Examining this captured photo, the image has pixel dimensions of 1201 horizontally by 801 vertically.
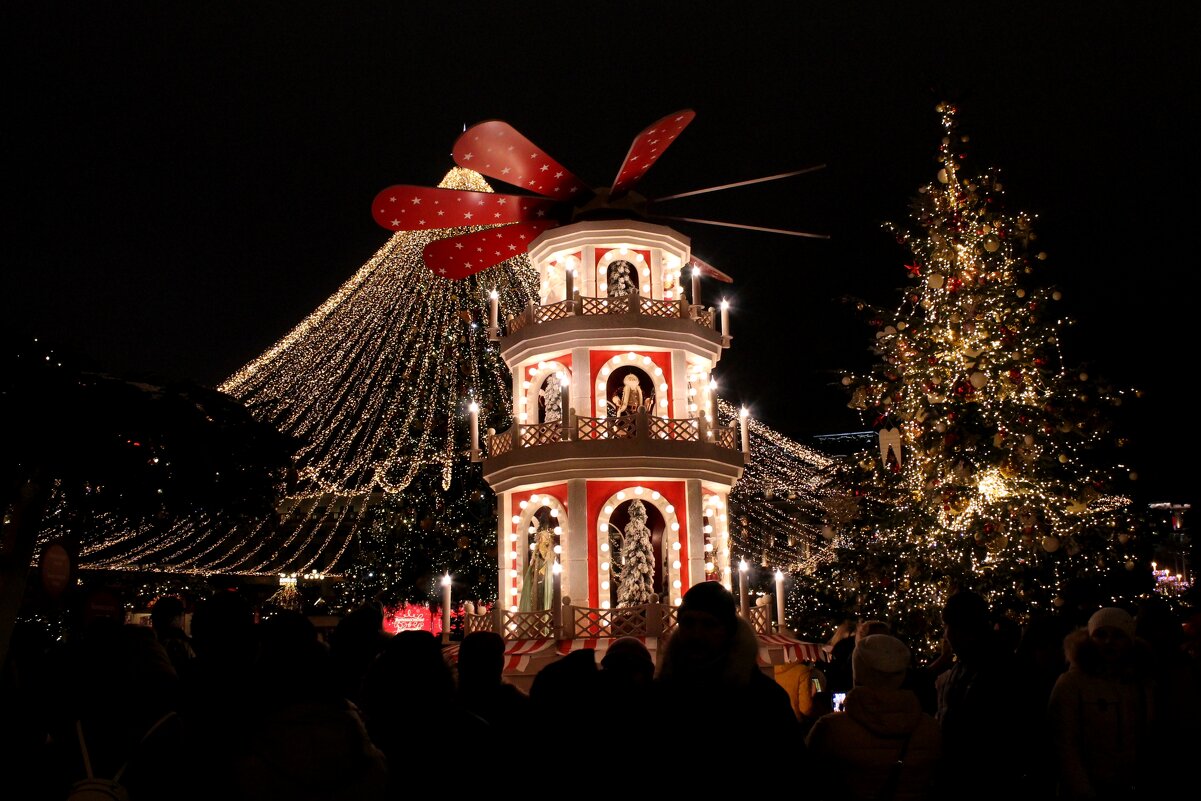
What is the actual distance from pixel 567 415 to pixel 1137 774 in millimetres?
11807

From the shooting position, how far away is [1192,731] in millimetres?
6488

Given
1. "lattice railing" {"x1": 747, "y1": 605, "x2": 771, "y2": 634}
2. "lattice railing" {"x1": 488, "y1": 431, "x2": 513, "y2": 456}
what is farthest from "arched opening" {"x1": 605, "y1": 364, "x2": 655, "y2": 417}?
"lattice railing" {"x1": 747, "y1": 605, "x2": 771, "y2": 634}

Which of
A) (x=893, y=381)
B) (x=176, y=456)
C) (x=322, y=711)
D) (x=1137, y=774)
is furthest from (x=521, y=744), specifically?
(x=893, y=381)

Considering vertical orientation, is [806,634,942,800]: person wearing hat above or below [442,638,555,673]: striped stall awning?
below

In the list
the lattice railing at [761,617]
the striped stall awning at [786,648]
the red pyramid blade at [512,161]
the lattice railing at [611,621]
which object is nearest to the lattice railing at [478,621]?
the lattice railing at [611,621]

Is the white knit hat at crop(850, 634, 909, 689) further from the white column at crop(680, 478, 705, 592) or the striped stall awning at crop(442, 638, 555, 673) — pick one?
the white column at crop(680, 478, 705, 592)

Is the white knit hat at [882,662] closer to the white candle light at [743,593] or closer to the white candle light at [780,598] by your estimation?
the white candle light at [780,598]

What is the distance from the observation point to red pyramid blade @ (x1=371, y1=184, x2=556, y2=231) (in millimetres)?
18203

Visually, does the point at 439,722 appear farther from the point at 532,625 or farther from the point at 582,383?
the point at 582,383

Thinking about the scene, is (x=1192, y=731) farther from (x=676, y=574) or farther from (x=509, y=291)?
(x=509, y=291)

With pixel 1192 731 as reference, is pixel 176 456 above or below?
above

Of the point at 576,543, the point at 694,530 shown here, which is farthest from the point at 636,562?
the point at 576,543

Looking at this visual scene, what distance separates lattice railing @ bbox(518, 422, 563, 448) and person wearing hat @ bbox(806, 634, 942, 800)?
40.7 ft

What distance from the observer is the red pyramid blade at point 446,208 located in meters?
18.2
